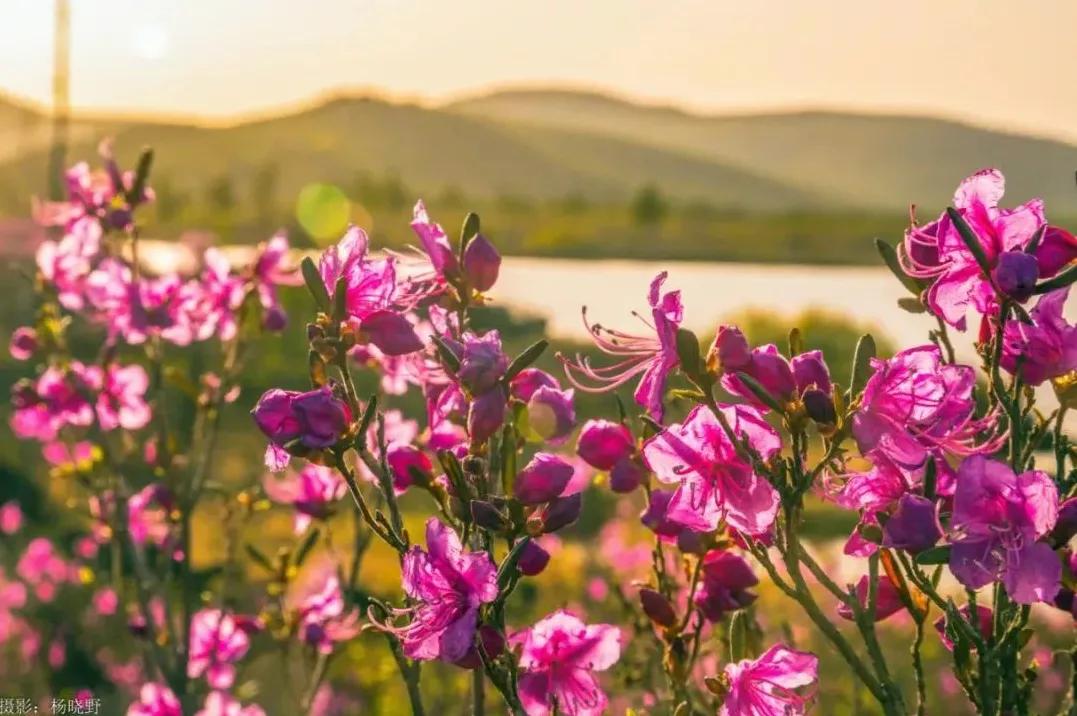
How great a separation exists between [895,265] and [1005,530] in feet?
1.07

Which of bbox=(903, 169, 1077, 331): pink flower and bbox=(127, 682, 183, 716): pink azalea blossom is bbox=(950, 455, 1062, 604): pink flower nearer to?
bbox=(903, 169, 1077, 331): pink flower

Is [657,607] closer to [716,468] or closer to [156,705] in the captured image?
[716,468]

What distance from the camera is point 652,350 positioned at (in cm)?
149

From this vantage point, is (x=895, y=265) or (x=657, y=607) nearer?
(x=895, y=265)

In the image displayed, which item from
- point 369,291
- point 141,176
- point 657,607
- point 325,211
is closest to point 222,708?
point 141,176

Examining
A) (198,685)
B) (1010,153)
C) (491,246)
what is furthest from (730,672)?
(1010,153)

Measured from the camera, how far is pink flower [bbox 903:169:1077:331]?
4.49ft

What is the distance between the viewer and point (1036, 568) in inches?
48.7

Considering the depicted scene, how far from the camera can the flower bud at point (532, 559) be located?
1.40 metres

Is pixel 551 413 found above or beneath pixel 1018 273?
beneath

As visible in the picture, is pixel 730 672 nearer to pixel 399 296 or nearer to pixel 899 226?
pixel 399 296

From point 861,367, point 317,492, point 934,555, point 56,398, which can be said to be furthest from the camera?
point 56,398

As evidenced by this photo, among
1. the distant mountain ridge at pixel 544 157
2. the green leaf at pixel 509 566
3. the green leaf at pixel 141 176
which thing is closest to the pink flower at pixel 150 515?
the green leaf at pixel 141 176

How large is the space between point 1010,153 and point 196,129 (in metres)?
76.1
